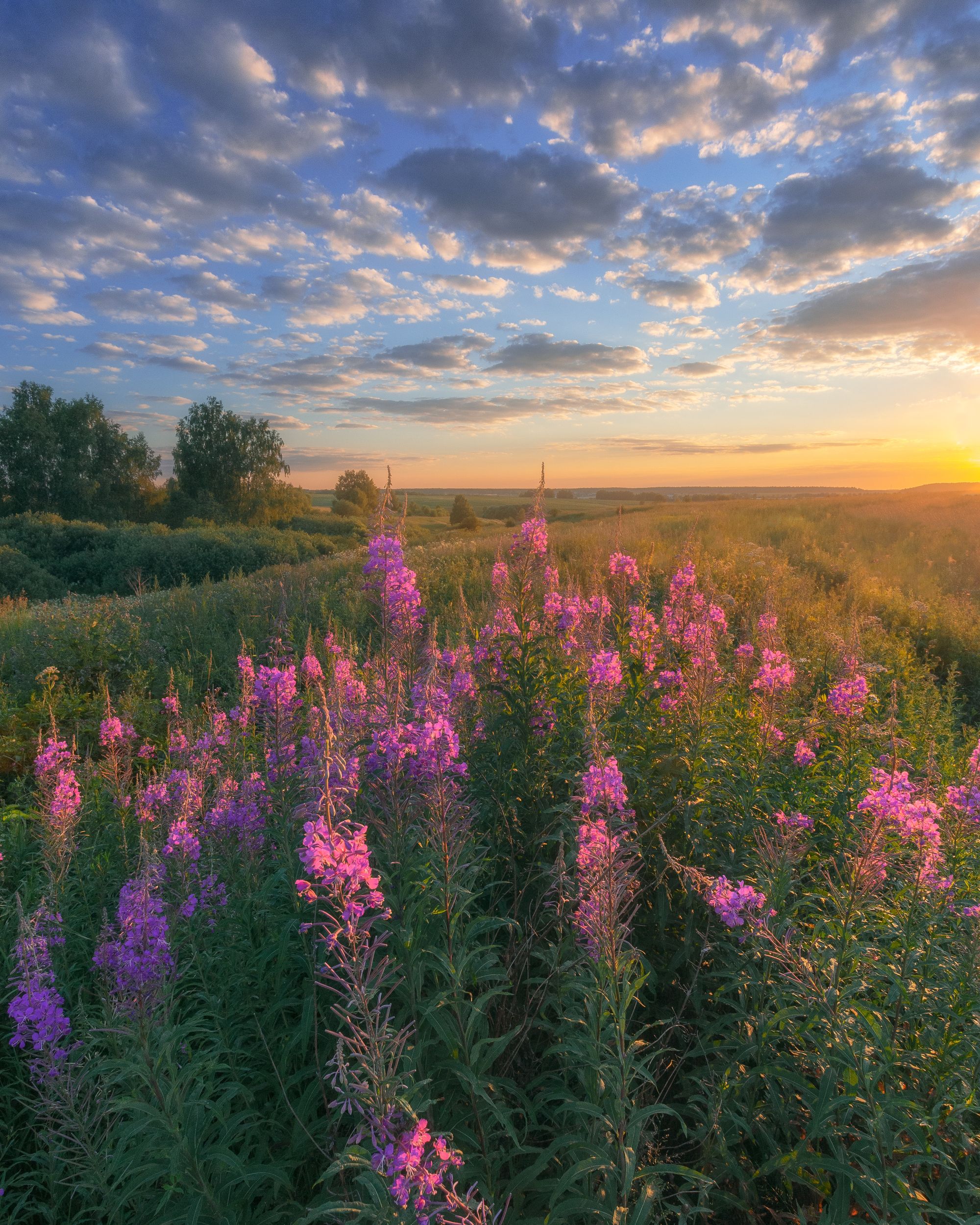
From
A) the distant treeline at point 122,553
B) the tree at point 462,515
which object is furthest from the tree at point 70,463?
the tree at point 462,515

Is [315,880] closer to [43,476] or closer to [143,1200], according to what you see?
→ [143,1200]

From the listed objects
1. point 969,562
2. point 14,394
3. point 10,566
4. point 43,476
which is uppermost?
point 14,394

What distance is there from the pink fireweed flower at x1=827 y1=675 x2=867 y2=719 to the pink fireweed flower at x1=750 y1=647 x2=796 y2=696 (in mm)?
339

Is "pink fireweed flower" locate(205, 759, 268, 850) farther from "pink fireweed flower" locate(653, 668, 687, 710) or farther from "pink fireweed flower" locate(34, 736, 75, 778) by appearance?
"pink fireweed flower" locate(653, 668, 687, 710)

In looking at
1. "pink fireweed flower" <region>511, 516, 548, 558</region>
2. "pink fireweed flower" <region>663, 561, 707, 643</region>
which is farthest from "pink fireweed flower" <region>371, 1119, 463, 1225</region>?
"pink fireweed flower" <region>663, 561, 707, 643</region>

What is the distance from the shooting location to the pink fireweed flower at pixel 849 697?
14.5 ft

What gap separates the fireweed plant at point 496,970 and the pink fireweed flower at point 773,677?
5cm

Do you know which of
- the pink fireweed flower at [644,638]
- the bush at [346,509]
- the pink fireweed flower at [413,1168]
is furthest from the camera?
the bush at [346,509]

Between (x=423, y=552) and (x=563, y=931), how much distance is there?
54.0ft

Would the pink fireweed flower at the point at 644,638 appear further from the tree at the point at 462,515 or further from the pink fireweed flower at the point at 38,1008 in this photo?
the tree at the point at 462,515

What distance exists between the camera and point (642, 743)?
422 cm

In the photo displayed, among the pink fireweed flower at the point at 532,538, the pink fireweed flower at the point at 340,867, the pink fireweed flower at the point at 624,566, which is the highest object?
the pink fireweed flower at the point at 532,538

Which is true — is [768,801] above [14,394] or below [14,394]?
below

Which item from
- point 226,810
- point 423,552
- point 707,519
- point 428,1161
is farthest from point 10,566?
point 428,1161
